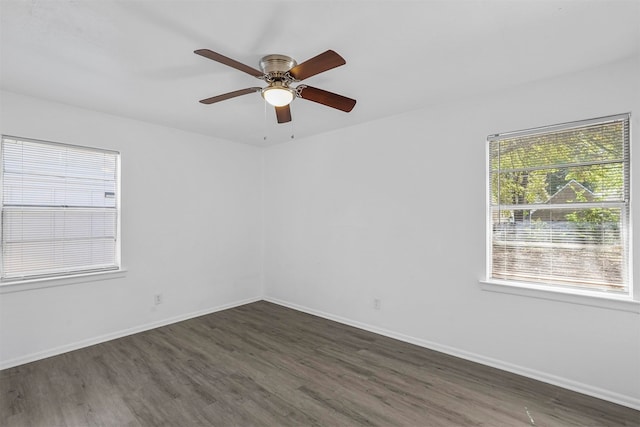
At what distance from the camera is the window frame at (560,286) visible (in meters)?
2.31

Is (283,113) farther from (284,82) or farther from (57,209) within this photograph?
(57,209)

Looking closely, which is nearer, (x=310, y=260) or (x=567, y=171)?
(x=567, y=171)

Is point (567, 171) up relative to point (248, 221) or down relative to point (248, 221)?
up

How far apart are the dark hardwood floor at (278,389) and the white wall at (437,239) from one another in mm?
254

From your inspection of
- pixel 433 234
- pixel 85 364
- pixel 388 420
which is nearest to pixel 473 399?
pixel 388 420

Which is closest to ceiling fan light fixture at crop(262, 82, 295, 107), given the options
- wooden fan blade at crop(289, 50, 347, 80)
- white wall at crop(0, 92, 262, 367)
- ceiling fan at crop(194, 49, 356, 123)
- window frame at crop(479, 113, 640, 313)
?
ceiling fan at crop(194, 49, 356, 123)

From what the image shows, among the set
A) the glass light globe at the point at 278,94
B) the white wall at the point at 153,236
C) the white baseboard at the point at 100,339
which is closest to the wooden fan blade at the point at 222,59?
the glass light globe at the point at 278,94

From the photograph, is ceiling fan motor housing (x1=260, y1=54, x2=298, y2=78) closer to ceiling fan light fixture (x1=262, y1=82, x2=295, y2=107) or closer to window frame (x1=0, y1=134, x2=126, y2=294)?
ceiling fan light fixture (x1=262, y1=82, x2=295, y2=107)

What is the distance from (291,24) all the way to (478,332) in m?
2.99

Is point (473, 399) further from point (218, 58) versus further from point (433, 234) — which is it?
point (218, 58)

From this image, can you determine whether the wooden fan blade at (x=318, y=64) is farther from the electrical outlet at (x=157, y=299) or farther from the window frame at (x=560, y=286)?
the electrical outlet at (x=157, y=299)

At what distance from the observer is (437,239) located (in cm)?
325

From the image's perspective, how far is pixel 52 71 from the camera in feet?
8.16

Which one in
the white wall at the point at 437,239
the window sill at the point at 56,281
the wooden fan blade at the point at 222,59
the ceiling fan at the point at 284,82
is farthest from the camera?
the window sill at the point at 56,281
